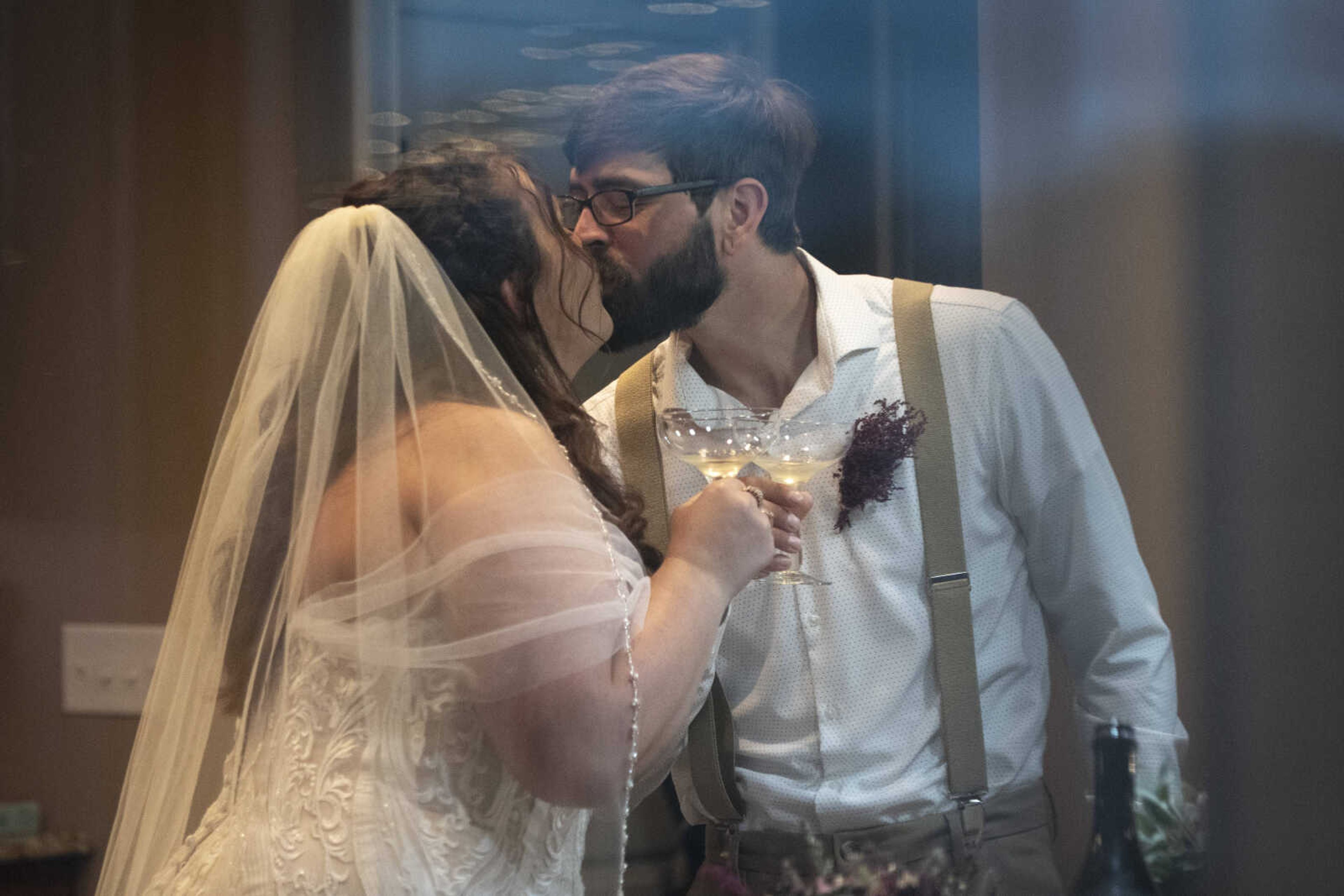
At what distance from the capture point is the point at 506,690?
2.95 ft

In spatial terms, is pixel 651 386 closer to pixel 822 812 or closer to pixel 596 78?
pixel 596 78

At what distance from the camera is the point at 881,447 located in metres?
1.11

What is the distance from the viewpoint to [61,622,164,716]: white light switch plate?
1.39 m

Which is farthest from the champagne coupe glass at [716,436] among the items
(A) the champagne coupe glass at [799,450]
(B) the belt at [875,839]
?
(B) the belt at [875,839]

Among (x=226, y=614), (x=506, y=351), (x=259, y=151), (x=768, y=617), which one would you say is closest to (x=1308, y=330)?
(x=768, y=617)

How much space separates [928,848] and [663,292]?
1.78ft

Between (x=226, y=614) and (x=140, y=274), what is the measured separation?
1.58 ft

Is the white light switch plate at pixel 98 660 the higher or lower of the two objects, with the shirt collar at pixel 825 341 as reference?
lower

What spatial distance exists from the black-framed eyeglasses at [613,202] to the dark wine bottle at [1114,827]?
0.58 metres

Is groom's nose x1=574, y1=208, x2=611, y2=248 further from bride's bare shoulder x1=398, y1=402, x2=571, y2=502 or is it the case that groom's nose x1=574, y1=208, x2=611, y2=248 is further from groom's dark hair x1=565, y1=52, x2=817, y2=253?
bride's bare shoulder x1=398, y1=402, x2=571, y2=502

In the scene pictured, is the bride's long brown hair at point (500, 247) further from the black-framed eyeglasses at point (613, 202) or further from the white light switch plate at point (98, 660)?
the white light switch plate at point (98, 660)

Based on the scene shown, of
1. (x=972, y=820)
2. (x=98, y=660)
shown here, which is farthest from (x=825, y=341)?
(x=98, y=660)

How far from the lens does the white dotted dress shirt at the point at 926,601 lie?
104 centimetres

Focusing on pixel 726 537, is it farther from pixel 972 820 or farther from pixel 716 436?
pixel 972 820
